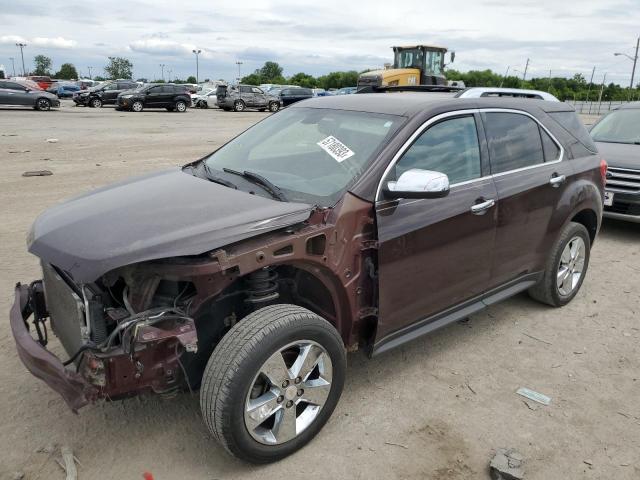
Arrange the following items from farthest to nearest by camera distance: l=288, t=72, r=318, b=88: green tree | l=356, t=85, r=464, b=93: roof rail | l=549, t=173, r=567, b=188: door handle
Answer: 1. l=288, t=72, r=318, b=88: green tree
2. l=356, t=85, r=464, b=93: roof rail
3. l=549, t=173, r=567, b=188: door handle

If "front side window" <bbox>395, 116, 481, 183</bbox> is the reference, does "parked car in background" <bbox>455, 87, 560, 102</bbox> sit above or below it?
above

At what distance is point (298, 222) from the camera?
2807mm

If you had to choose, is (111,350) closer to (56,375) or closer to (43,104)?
(56,375)

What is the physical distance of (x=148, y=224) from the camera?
2734mm

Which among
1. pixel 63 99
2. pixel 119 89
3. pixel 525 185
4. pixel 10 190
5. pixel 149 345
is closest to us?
pixel 149 345

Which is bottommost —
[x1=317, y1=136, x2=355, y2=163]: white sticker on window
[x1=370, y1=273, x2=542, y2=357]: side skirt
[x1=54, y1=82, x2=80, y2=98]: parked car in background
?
[x1=54, y1=82, x2=80, y2=98]: parked car in background

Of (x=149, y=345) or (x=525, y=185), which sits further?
(x=525, y=185)

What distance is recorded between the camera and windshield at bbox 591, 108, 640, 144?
7.75 meters

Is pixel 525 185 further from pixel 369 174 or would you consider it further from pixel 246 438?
pixel 246 438

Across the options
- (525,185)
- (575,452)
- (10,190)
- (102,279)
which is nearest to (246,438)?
(102,279)

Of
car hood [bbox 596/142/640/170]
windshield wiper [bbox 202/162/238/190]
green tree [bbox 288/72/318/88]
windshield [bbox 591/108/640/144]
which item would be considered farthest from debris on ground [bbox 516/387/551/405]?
green tree [bbox 288/72/318/88]

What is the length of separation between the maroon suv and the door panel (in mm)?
11

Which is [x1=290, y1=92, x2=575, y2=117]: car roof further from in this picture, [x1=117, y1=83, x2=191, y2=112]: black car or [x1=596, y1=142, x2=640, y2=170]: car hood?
[x1=117, y1=83, x2=191, y2=112]: black car

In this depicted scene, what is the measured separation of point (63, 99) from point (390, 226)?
4776 centimetres
